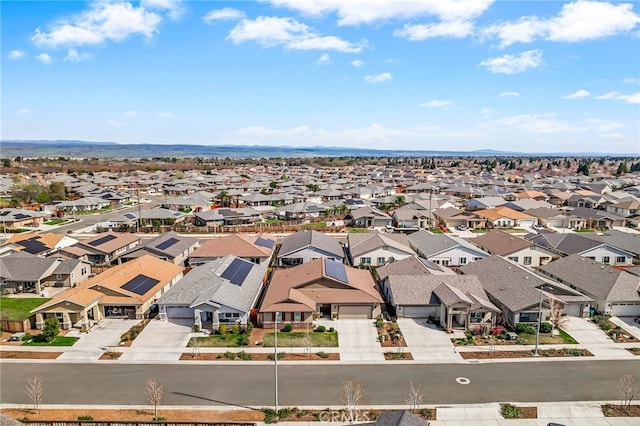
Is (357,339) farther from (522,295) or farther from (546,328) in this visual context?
(546,328)

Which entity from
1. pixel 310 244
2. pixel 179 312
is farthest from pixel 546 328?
pixel 179 312

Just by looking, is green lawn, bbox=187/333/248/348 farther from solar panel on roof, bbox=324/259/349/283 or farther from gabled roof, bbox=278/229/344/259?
gabled roof, bbox=278/229/344/259

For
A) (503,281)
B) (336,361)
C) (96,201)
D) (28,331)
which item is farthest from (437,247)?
(96,201)

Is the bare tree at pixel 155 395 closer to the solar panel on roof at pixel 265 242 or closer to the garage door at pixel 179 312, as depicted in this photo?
the garage door at pixel 179 312

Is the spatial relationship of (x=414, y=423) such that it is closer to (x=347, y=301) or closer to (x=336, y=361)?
(x=336, y=361)

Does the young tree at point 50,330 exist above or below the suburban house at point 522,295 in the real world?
below

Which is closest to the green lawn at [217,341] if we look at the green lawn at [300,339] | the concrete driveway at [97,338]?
the green lawn at [300,339]
